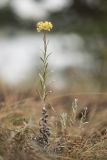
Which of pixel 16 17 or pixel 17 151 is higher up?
pixel 16 17

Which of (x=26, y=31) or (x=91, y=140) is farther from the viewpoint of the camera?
(x=26, y=31)

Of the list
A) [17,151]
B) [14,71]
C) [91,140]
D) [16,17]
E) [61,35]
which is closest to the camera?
[17,151]

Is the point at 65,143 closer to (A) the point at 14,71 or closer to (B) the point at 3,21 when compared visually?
(A) the point at 14,71

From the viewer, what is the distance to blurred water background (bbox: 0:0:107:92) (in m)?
5.83

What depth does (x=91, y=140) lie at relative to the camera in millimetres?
1571

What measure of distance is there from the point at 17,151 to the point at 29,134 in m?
0.17

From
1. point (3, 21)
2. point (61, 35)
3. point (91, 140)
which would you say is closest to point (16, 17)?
point (3, 21)

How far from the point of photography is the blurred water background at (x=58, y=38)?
19.1 ft

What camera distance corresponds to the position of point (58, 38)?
22.4ft

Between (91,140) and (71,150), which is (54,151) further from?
(91,140)

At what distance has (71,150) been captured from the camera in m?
1.48

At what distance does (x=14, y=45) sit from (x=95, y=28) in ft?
4.91

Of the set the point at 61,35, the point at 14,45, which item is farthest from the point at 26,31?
the point at 61,35

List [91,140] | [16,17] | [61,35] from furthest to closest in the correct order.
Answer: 1. [16,17]
2. [61,35]
3. [91,140]
